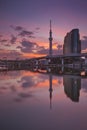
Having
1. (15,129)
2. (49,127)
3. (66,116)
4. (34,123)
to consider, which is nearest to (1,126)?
(15,129)

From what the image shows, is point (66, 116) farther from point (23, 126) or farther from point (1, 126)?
point (1, 126)

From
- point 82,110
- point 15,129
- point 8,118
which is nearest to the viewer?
point 15,129

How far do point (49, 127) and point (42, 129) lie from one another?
0.35m

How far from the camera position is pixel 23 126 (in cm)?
778

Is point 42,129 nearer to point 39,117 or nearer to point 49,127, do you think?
point 49,127

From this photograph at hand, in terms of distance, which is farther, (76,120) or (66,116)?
(66,116)

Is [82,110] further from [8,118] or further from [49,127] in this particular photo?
[8,118]

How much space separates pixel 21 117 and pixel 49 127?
1.75 meters

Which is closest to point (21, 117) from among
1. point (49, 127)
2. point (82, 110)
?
point (49, 127)

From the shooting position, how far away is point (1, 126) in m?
7.75

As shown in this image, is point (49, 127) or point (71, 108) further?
point (71, 108)

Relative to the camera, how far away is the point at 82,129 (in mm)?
7477

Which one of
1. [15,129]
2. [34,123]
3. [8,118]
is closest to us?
[15,129]

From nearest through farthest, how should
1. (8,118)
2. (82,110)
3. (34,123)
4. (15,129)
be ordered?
(15,129) < (34,123) < (8,118) < (82,110)
